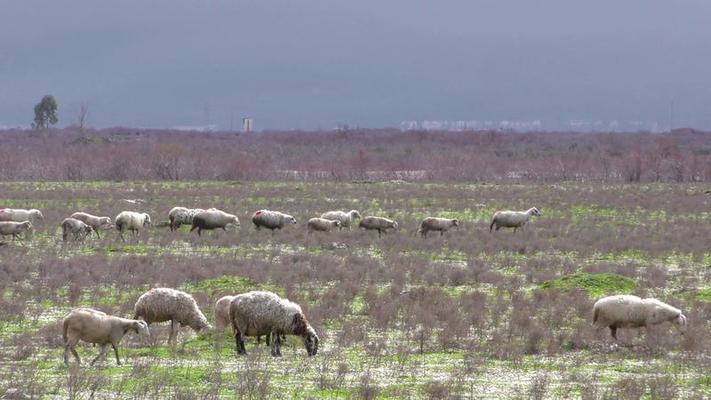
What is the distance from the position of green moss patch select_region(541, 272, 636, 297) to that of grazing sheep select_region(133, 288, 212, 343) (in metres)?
10.1

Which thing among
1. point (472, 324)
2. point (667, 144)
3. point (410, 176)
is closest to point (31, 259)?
point (472, 324)

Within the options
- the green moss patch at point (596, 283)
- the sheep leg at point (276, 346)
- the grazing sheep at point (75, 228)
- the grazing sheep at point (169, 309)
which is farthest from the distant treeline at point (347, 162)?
the sheep leg at point (276, 346)

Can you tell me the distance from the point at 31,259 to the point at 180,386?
1677 cm

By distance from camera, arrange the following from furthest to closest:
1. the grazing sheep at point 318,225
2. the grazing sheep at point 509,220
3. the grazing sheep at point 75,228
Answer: the grazing sheep at point 509,220 → the grazing sheep at point 318,225 → the grazing sheep at point 75,228

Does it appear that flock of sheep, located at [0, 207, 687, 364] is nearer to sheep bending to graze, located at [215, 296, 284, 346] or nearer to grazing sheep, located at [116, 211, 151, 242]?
sheep bending to graze, located at [215, 296, 284, 346]

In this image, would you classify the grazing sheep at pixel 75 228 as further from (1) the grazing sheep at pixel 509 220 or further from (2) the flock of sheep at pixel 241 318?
(2) the flock of sheep at pixel 241 318

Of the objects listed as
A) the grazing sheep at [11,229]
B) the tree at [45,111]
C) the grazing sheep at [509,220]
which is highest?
the tree at [45,111]

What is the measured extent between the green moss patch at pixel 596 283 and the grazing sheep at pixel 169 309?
10123mm

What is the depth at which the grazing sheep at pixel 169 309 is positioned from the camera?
17953 mm

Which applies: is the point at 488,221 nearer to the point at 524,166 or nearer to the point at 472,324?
the point at 472,324

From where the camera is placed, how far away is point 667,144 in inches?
4459

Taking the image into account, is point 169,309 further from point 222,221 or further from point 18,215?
point 18,215

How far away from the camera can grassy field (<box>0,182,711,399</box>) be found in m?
14.5

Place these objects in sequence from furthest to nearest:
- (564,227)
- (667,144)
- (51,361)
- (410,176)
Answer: (667,144) < (410,176) < (564,227) < (51,361)
